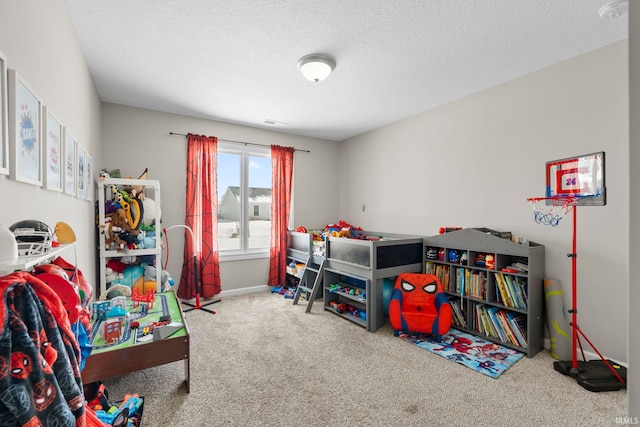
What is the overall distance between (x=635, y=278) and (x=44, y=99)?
2289mm

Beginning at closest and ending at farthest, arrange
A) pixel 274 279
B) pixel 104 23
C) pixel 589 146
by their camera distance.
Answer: pixel 104 23 → pixel 589 146 → pixel 274 279

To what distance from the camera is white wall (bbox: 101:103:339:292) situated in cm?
348

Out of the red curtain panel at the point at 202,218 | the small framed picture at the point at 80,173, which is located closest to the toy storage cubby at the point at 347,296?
the red curtain panel at the point at 202,218

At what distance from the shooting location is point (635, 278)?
68 centimetres

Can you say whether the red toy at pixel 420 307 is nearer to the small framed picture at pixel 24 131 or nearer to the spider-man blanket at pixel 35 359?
the spider-man blanket at pixel 35 359

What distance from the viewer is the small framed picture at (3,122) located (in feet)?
3.20

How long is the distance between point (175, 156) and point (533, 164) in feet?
13.1

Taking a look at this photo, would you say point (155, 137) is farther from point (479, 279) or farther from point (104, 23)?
point (479, 279)

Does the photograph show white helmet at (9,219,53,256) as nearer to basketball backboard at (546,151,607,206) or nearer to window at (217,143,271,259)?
basketball backboard at (546,151,607,206)

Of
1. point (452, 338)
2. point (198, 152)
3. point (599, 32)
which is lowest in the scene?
point (452, 338)

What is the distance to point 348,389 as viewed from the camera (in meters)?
1.99

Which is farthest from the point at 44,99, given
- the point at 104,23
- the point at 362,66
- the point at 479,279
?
the point at 479,279

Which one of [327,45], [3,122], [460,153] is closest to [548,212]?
[460,153]

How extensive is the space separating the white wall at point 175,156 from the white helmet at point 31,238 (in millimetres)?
2897
